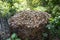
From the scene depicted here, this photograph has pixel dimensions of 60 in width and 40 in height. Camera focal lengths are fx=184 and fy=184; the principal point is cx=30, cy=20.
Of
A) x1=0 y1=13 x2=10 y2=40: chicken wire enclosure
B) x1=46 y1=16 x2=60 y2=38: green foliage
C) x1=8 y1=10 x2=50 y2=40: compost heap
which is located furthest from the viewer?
x1=0 y1=13 x2=10 y2=40: chicken wire enclosure

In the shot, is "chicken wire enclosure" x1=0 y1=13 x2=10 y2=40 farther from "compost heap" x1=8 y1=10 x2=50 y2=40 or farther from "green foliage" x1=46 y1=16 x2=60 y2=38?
"green foliage" x1=46 y1=16 x2=60 y2=38

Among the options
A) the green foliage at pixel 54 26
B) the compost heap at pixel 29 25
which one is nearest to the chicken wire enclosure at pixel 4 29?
the compost heap at pixel 29 25

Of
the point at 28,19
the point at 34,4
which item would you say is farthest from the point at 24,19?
the point at 34,4

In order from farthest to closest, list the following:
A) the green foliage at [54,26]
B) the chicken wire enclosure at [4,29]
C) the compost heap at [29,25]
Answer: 1. the chicken wire enclosure at [4,29]
2. the green foliage at [54,26]
3. the compost heap at [29,25]

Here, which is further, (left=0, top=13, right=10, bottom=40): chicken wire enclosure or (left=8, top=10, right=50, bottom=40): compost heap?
(left=0, top=13, right=10, bottom=40): chicken wire enclosure

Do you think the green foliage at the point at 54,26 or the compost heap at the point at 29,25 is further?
the green foliage at the point at 54,26

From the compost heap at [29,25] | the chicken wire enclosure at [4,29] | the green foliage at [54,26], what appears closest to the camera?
the compost heap at [29,25]

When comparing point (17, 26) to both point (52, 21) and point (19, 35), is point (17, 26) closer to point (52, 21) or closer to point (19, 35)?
point (19, 35)

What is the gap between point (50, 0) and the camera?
5.39 metres

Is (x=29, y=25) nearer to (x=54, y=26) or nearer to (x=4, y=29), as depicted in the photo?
(x=54, y=26)

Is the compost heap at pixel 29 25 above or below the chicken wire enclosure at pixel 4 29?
above

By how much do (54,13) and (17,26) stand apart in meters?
1.33

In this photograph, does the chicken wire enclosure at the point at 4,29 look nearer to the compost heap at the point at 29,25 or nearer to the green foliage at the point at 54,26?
the compost heap at the point at 29,25

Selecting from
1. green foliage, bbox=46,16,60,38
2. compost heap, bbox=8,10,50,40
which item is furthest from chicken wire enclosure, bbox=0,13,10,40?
green foliage, bbox=46,16,60,38
